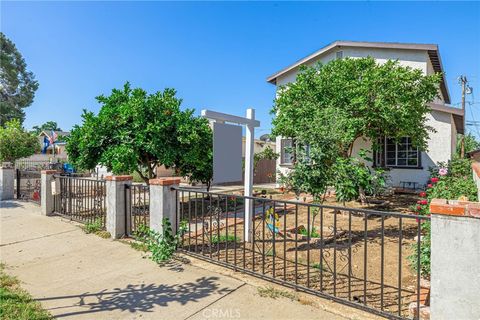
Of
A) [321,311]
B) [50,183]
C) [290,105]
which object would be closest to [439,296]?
[321,311]

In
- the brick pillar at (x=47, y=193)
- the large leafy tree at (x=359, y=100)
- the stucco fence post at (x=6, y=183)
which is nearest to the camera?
the brick pillar at (x=47, y=193)

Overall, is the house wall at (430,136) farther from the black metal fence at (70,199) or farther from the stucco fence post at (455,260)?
the stucco fence post at (455,260)

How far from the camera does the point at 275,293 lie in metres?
3.36

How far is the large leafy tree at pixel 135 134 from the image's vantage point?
290 inches

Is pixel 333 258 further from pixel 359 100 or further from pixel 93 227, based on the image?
pixel 359 100

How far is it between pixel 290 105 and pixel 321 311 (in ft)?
24.1

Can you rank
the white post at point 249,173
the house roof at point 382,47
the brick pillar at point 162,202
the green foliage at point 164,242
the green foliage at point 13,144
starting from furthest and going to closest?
the green foliage at point 13,144 → the house roof at point 382,47 → the white post at point 249,173 → the brick pillar at point 162,202 → the green foliage at point 164,242

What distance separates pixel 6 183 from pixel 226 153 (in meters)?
11.1

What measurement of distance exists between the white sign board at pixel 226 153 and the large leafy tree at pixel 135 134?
2.86 metres

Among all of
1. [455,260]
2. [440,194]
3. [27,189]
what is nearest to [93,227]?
[455,260]

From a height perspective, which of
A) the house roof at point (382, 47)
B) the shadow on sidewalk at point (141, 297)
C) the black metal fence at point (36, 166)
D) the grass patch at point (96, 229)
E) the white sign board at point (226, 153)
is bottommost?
the shadow on sidewalk at point (141, 297)

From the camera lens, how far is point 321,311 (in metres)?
2.99

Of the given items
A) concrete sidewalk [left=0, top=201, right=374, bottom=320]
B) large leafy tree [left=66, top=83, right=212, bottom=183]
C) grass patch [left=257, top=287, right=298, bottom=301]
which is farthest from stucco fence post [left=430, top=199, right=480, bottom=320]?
large leafy tree [left=66, top=83, right=212, bottom=183]

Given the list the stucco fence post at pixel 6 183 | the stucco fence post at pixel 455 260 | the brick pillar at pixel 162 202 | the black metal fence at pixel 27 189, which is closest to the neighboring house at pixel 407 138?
the brick pillar at pixel 162 202
